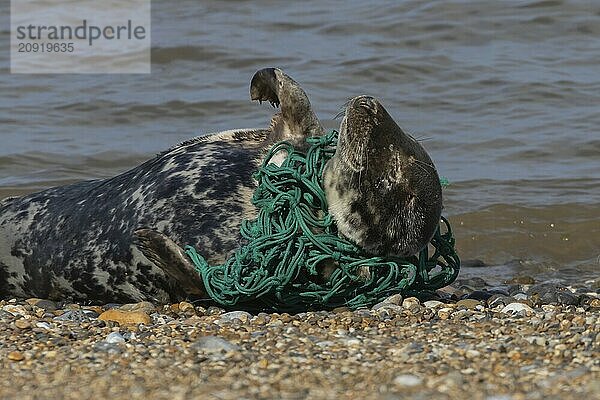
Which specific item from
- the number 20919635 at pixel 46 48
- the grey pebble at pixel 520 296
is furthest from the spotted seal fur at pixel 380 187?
the number 20919635 at pixel 46 48

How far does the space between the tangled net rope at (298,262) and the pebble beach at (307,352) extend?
9 cm

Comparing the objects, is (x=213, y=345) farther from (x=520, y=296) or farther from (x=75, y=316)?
(x=520, y=296)

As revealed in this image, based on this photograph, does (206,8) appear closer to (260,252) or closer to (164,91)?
(164,91)

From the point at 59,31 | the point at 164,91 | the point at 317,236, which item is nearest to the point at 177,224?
the point at 317,236

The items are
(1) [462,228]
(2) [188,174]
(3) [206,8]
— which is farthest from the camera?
(3) [206,8]

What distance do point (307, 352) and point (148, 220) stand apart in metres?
1.46

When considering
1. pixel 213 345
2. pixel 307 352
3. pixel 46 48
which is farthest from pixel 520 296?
pixel 46 48

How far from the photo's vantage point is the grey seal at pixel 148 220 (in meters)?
5.14

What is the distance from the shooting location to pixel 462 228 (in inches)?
306

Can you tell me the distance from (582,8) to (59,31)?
220 inches

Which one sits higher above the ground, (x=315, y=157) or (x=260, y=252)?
(x=315, y=157)

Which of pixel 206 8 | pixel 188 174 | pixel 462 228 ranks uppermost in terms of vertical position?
pixel 206 8

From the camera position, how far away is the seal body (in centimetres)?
483

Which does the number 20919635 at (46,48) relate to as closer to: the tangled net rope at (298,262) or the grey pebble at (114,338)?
the tangled net rope at (298,262)
